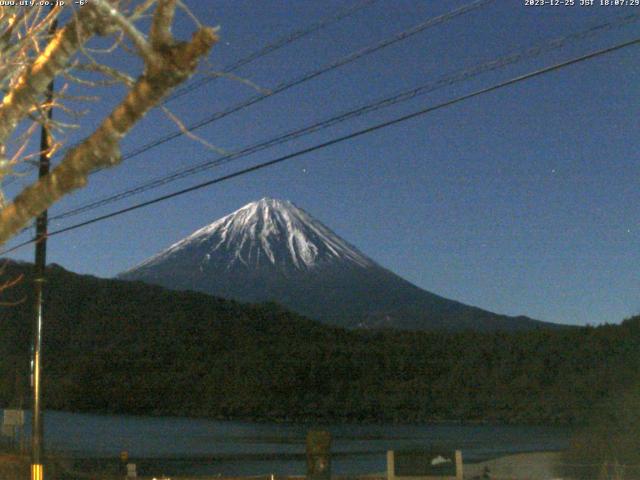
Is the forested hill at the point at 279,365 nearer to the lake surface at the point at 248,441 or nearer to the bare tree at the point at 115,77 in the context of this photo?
the lake surface at the point at 248,441

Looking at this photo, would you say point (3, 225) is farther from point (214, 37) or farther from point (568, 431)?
point (568, 431)

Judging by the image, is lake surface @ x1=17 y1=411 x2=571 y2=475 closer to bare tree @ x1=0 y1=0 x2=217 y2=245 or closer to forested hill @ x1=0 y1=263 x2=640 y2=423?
forested hill @ x1=0 y1=263 x2=640 y2=423

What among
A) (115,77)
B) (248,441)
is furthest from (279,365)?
(115,77)

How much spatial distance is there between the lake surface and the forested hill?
5971mm

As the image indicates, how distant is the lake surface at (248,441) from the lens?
1467 inches

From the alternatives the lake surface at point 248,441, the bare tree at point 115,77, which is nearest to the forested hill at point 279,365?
the lake surface at point 248,441

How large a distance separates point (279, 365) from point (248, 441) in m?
33.9

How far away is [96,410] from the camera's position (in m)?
77.8

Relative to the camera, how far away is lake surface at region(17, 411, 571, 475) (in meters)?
37.3

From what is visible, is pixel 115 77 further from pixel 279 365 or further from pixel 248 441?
pixel 279 365

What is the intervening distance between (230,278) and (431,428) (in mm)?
136957

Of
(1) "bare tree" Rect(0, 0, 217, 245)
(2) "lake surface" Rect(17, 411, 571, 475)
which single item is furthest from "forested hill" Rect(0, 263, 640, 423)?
(1) "bare tree" Rect(0, 0, 217, 245)

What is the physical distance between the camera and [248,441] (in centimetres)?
5172

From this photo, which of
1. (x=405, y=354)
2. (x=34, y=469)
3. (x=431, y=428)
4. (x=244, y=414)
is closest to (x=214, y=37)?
(x=34, y=469)
